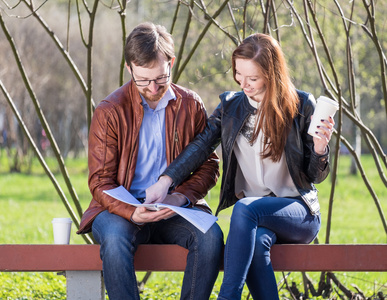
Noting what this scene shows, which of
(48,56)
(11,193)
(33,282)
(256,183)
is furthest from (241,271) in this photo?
(48,56)

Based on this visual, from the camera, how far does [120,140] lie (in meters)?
2.96

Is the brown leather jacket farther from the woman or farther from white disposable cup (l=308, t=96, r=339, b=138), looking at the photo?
white disposable cup (l=308, t=96, r=339, b=138)

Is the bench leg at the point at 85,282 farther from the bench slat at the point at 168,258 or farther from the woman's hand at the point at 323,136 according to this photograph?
the woman's hand at the point at 323,136

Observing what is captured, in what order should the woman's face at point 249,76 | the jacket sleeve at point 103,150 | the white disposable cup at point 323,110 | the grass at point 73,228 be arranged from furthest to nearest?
the grass at point 73,228 → the jacket sleeve at point 103,150 → the woman's face at point 249,76 → the white disposable cup at point 323,110

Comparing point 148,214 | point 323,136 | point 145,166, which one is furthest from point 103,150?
point 323,136

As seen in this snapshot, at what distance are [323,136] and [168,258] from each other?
84 centimetres

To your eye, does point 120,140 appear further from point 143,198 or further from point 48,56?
point 48,56

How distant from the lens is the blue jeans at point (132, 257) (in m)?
2.65

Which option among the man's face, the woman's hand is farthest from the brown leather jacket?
the woman's hand

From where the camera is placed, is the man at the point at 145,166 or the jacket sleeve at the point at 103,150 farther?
the jacket sleeve at the point at 103,150

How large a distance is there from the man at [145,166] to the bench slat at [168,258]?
0.07m

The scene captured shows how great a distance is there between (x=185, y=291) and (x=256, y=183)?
0.59 meters

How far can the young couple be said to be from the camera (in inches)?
106

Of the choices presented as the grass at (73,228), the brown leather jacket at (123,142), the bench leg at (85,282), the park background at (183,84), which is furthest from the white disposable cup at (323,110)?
the grass at (73,228)
